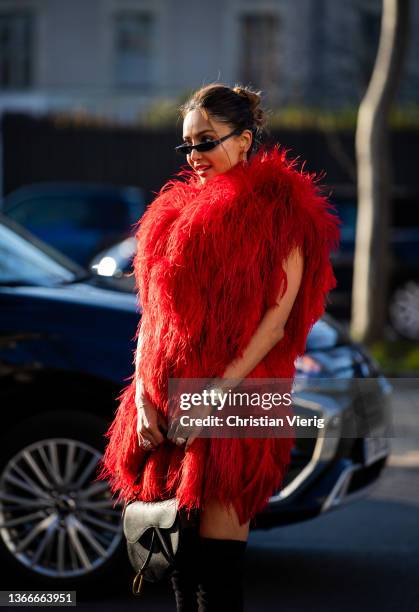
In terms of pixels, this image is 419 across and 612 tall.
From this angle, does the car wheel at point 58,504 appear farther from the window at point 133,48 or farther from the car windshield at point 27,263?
the window at point 133,48

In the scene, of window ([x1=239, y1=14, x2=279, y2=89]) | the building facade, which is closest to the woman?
the building facade

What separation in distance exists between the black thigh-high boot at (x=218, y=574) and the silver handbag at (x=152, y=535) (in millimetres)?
85

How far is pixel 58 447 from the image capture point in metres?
4.81

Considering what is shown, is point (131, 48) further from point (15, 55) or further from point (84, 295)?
point (84, 295)

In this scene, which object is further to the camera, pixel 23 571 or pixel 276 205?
pixel 23 571

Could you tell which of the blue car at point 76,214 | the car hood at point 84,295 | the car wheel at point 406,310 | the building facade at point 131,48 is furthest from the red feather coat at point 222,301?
the building facade at point 131,48

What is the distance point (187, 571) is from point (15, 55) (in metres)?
28.3

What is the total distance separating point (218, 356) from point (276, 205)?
44 centimetres

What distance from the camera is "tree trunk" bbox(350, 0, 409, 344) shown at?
447 inches

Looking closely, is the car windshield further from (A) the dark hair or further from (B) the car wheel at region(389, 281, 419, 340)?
(B) the car wheel at region(389, 281, 419, 340)

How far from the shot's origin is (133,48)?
98.9 ft

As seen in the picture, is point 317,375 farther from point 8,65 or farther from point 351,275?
point 8,65

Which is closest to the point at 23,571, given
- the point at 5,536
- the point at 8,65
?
the point at 5,536

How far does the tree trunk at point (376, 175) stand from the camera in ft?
37.3
